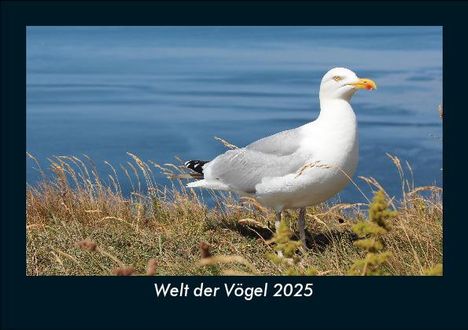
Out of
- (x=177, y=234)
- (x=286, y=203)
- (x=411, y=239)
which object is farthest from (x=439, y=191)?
(x=177, y=234)

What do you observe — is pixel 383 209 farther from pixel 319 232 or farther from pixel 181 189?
pixel 181 189

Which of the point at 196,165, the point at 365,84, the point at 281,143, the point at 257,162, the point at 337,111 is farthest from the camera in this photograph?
the point at 196,165

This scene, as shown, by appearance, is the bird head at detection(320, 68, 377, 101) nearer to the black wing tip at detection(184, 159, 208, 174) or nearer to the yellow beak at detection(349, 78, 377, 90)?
the yellow beak at detection(349, 78, 377, 90)

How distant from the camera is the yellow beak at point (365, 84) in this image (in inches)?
285

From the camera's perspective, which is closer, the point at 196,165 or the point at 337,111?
the point at 337,111

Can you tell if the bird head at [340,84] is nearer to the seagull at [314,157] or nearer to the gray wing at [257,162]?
the seagull at [314,157]

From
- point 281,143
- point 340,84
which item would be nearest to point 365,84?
point 340,84

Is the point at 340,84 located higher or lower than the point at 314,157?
higher

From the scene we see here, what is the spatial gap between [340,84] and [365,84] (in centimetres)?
29

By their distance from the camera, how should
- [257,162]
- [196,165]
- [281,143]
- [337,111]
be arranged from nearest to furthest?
[337,111]
[281,143]
[257,162]
[196,165]

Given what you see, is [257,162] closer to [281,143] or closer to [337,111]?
[281,143]

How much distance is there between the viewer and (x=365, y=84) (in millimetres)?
7293

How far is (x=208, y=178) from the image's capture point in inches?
330

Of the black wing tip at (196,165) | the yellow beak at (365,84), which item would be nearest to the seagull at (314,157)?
the yellow beak at (365,84)
